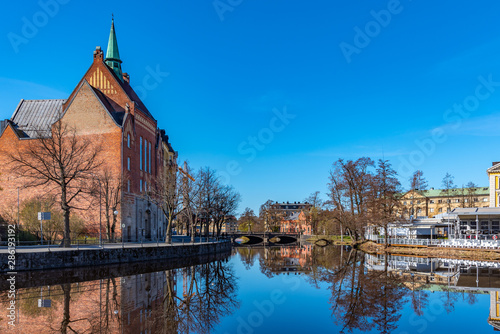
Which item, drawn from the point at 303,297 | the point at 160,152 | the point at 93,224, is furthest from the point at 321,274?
the point at 160,152

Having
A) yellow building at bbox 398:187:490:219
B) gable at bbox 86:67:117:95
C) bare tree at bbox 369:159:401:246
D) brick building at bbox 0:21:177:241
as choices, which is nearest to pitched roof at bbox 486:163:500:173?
bare tree at bbox 369:159:401:246

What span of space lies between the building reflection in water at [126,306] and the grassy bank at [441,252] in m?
26.8

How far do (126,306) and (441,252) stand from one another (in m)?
37.0

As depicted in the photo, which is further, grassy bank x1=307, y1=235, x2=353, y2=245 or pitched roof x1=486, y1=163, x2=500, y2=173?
grassy bank x1=307, y1=235, x2=353, y2=245

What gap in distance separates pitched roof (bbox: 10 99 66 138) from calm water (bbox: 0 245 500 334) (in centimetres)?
3177

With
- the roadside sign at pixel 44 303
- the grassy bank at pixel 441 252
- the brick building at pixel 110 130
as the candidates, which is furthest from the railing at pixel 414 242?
the roadside sign at pixel 44 303

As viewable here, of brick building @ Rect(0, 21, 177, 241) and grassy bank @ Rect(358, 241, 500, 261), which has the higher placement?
brick building @ Rect(0, 21, 177, 241)

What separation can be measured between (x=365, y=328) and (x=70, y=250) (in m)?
23.5

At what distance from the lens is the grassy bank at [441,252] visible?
3941cm

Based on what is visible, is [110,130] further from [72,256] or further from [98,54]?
[72,256]

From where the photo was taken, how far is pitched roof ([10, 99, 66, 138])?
53266 mm

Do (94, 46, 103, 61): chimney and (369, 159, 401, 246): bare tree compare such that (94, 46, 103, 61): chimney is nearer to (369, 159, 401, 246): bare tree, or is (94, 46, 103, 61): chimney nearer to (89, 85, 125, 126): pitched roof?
(89, 85, 125, 126): pitched roof

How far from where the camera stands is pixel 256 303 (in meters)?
18.8

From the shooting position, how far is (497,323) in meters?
14.9
